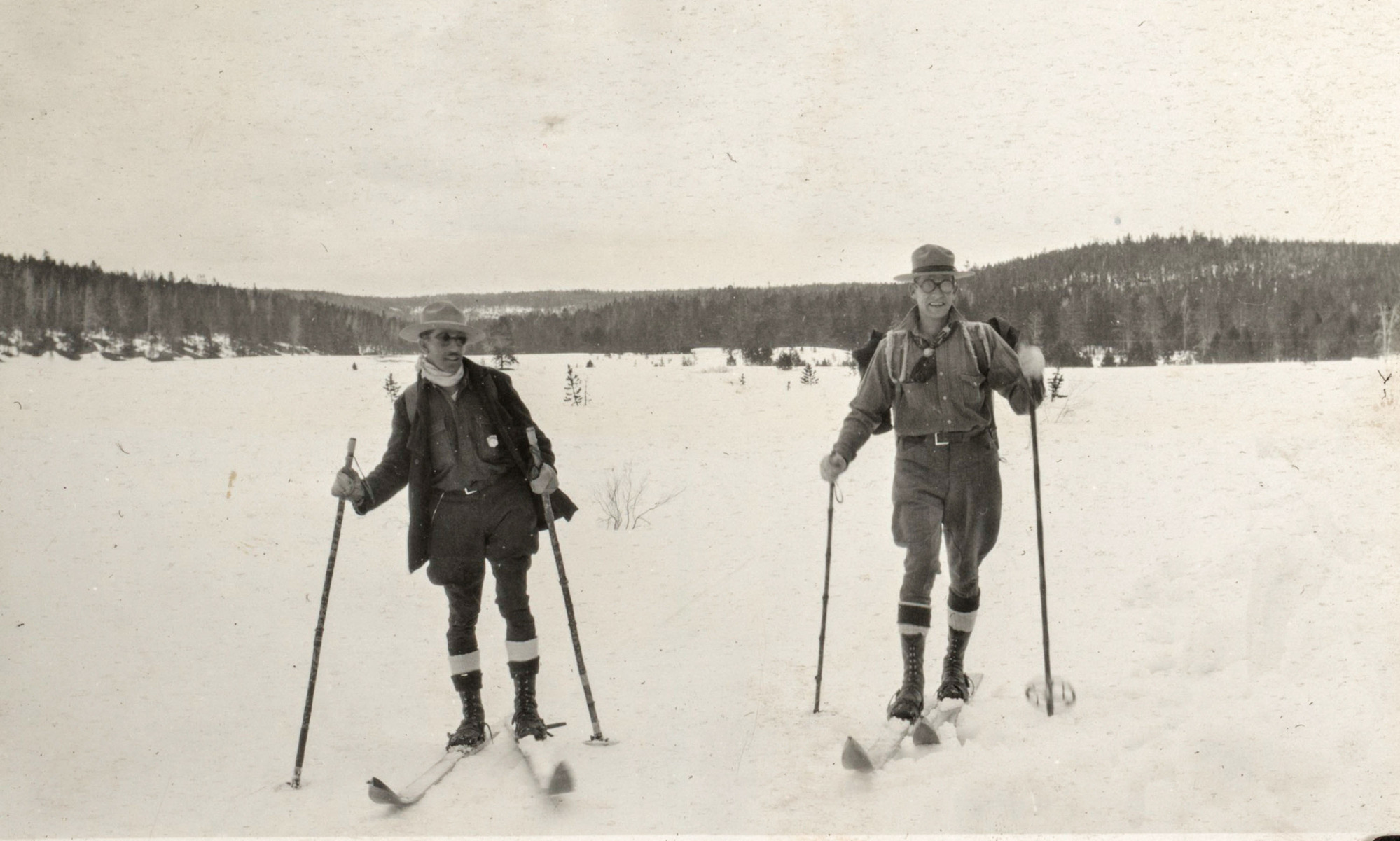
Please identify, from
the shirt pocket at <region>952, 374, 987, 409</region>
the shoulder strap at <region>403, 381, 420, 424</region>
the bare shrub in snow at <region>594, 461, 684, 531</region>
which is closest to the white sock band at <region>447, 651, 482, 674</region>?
the shoulder strap at <region>403, 381, 420, 424</region>

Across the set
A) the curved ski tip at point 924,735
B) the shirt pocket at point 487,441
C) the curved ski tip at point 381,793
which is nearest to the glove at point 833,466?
the curved ski tip at point 924,735

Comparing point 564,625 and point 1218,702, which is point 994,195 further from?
point 564,625

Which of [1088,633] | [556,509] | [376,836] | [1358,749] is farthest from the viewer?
[1088,633]

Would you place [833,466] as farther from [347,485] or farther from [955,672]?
[347,485]

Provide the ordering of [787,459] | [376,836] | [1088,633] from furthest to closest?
[787,459] < [1088,633] < [376,836]

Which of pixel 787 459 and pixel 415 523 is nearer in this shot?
pixel 415 523

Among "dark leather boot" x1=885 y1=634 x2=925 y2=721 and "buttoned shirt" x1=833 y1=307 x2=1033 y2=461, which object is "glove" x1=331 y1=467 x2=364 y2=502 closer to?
"buttoned shirt" x1=833 y1=307 x2=1033 y2=461

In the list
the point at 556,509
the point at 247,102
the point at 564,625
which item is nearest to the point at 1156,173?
the point at 556,509

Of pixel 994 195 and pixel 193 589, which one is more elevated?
pixel 994 195
